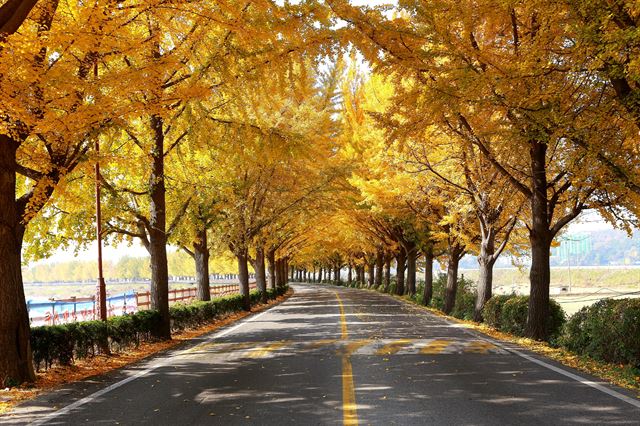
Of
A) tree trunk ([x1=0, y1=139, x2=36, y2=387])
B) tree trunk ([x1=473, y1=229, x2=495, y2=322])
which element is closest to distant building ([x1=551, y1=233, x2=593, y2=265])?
tree trunk ([x1=473, y1=229, x2=495, y2=322])

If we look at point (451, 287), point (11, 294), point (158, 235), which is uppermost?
point (158, 235)

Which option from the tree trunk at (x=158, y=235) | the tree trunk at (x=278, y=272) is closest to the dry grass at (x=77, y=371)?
the tree trunk at (x=158, y=235)

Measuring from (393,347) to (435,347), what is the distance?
0.88 m

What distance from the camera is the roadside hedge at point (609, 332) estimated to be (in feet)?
27.8

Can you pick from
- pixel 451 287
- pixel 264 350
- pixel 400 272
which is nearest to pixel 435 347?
pixel 264 350

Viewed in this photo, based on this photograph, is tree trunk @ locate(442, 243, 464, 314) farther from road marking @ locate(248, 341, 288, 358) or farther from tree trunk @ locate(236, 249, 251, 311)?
road marking @ locate(248, 341, 288, 358)

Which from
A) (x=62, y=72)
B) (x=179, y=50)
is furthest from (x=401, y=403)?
(x=179, y=50)

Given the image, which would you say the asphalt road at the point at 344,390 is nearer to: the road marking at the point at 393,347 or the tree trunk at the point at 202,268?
the road marking at the point at 393,347

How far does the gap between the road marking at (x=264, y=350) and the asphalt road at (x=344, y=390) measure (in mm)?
22

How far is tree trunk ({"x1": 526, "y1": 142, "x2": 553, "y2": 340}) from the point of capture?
12.7 m

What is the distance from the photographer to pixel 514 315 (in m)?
14.2

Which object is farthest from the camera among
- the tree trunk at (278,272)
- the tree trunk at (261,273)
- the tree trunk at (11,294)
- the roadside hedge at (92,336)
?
the tree trunk at (278,272)

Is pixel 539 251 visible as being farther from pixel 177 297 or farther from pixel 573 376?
pixel 177 297

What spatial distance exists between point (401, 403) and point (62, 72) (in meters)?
6.27
